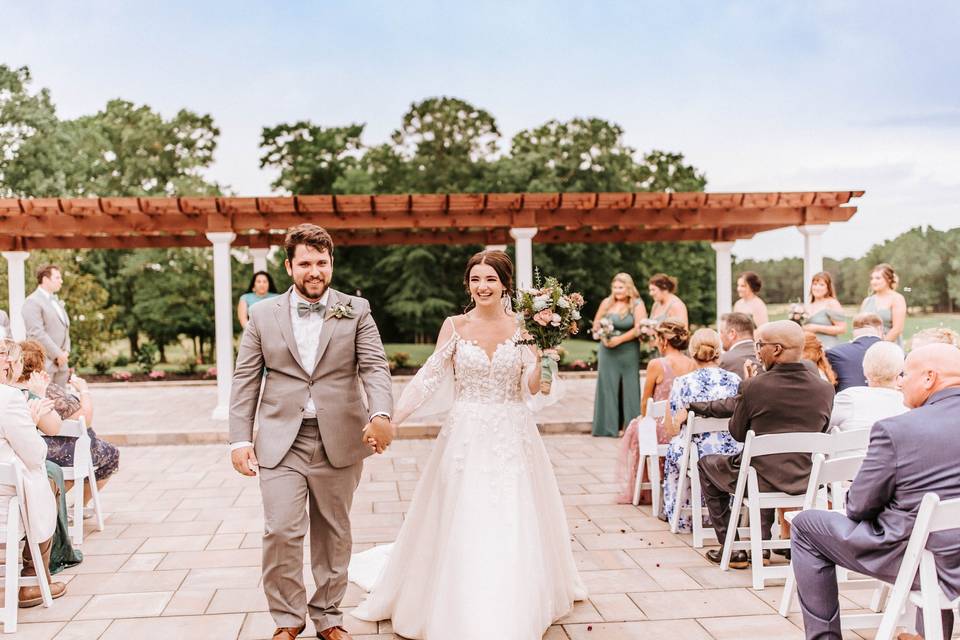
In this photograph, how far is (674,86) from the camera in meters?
21.9

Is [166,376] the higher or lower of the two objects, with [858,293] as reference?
lower

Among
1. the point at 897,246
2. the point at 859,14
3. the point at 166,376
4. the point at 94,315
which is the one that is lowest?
the point at 166,376

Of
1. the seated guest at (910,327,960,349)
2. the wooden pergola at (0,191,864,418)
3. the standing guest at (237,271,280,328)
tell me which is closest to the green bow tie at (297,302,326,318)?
the seated guest at (910,327,960,349)

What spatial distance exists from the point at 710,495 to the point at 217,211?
7627mm

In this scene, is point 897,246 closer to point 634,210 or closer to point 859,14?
point 859,14

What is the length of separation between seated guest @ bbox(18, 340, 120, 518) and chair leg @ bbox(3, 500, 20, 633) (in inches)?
30.6

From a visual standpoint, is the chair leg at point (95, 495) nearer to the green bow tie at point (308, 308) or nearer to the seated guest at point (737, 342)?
the green bow tie at point (308, 308)

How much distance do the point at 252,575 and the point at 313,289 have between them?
2113mm

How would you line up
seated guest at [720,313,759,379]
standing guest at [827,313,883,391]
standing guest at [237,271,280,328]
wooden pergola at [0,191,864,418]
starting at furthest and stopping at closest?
wooden pergola at [0,191,864,418] → standing guest at [237,271,280,328] → standing guest at [827,313,883,391] → seated guest at [720,313,759,379]

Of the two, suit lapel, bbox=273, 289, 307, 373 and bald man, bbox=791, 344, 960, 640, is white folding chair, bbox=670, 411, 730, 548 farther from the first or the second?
suit lapel, bbox=273, 289, 307, 373

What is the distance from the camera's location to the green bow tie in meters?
3.62

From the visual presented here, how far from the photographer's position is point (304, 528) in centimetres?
357

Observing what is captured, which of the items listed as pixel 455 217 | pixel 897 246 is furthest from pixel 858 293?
pixel 455 217

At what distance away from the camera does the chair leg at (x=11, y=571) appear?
12.9 ft
